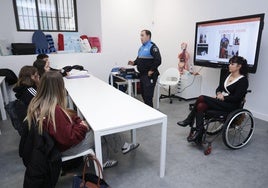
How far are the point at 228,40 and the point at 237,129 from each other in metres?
1.56

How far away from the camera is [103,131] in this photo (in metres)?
1.46

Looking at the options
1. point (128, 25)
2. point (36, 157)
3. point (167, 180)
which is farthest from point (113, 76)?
point (36, 157)

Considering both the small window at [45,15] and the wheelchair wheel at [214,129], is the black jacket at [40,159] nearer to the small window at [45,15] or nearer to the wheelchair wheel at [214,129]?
the wheelchair wheel at [214,129]

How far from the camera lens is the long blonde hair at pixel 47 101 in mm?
1354

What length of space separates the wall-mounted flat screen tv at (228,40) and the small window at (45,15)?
10.7 feet

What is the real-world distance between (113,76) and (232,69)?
247 cm

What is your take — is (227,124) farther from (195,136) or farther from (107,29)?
(107,29)

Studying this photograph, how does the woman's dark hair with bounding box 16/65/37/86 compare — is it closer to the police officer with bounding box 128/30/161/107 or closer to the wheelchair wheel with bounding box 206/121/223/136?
the police officer with bounding box 128/30/161/107

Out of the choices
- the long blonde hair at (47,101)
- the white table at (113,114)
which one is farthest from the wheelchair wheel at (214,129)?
the long blonde hair at (47,101)

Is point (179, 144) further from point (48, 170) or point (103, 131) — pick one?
point (48, 170)

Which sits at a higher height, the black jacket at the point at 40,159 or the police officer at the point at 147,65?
the police officer at the point at 147,65

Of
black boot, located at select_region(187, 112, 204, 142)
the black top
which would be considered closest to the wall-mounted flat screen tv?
the black top

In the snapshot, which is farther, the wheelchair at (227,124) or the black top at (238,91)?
the black top at (238,91)

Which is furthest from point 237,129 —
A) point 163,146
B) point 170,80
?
point 170,80
